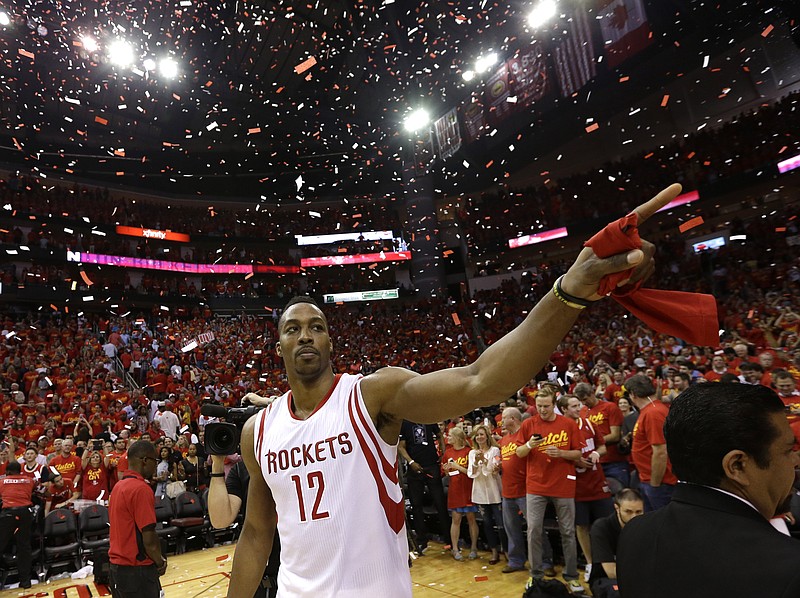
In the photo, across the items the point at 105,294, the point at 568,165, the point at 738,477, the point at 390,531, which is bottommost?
the point at 390,531

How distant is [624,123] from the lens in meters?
22.1

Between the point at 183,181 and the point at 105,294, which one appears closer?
the point at 105,294

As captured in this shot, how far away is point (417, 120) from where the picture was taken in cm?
2297

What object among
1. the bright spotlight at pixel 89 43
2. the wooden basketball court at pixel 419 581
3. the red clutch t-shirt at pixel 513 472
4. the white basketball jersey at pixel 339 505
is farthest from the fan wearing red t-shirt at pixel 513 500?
the bright spotlight at pixel 89 43

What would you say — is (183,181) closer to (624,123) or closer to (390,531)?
(624,123)

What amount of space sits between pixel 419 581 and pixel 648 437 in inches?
116

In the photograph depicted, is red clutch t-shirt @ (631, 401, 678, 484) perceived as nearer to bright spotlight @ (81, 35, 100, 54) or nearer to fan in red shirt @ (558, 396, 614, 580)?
fan in red shirt @ (558, 396, 614, 580)

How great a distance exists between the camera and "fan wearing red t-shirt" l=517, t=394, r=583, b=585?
209 inches

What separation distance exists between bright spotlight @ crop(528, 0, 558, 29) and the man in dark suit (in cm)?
1965

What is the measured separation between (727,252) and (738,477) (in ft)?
59.8

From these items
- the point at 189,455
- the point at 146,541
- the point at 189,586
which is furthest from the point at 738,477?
the point at 189,455

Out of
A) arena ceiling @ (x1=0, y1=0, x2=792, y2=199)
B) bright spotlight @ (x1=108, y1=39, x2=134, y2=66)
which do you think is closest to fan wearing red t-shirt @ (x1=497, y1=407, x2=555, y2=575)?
arena ceiling @ (x1=0, y1=0, x2=792, y2=199)

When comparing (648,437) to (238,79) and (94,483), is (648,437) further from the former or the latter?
(238,79)

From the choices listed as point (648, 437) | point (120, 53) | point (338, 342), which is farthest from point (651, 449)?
point (120, 53)
